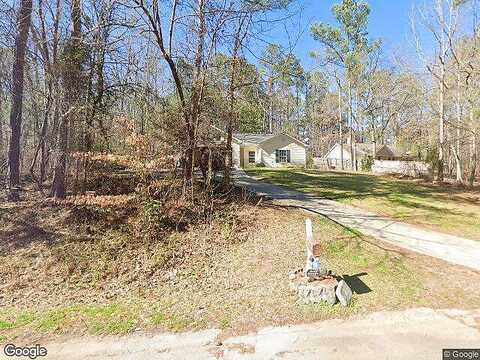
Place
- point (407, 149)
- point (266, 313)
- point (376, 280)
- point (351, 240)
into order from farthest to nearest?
1. point (407, 149)
2. point (351, 240)
3. point (376, 280)
4. point (266, 313)

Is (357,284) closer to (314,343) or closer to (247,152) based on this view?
(314,343)

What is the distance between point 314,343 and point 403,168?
76.4ft

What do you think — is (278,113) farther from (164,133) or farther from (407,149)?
(164,133)

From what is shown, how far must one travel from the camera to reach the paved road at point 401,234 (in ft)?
19.9

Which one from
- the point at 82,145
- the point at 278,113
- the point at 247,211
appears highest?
the point at 278,113

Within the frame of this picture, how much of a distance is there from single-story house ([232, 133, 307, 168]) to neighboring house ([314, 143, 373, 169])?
17.3 feet

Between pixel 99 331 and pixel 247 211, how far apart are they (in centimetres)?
542

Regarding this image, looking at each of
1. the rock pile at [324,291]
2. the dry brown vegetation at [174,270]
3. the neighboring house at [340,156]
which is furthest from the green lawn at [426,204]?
the neighboring house at [340,156]

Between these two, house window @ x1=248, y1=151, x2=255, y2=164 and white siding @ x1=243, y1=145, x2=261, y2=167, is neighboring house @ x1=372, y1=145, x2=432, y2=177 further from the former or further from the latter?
house window @ x1=248, y1=151, x2=255, y2=164

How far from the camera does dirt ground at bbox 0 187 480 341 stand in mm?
4082

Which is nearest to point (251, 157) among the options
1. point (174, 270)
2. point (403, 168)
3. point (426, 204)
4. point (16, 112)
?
point (403, 168)

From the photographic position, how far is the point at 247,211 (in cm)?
878

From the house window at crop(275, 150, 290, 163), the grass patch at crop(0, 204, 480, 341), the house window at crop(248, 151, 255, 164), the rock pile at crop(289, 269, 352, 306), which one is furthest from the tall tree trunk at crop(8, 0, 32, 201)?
the house window at crop(275, 150, 290, 163)

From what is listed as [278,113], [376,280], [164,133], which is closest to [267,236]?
[376,280]
